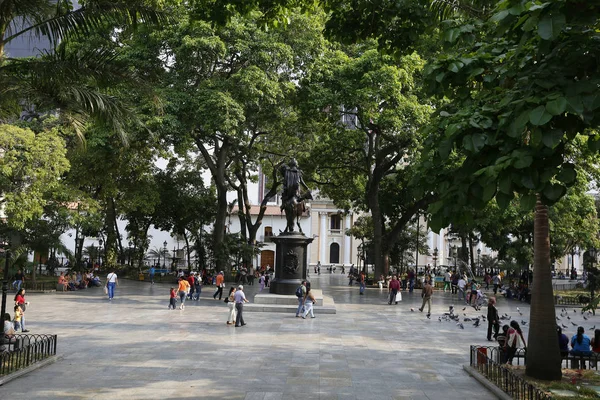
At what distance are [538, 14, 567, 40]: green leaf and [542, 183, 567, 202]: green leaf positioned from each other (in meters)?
1.13

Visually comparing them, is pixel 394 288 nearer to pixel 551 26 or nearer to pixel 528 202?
pixel 528 202

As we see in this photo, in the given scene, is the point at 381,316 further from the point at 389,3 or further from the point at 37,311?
the point at 389,3

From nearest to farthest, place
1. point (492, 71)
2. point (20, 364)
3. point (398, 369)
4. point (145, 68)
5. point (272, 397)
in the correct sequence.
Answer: point (492, 71) < point (272, 397) < point (20, 364) < point (398, 369) < point (145, 68)

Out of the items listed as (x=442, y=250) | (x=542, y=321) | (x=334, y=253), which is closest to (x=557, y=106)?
(x=542, y=321)

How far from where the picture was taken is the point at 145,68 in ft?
84.8

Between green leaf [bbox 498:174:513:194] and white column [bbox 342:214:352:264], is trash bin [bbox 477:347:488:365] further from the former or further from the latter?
white column [bbox 342:214:352:264]

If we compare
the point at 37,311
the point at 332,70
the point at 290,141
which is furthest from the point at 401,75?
the point at 37,311

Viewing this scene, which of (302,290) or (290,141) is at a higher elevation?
(290,141)

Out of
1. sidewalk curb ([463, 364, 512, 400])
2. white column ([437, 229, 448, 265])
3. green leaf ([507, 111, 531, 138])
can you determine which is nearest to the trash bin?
sidewalk curb ([463, 364, 512, 400])

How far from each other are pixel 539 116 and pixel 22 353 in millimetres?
10614

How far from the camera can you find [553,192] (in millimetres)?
4516

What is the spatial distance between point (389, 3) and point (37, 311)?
16.3 meters

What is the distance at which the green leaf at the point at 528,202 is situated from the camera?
4488 mm

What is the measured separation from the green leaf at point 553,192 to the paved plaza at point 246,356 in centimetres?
562
